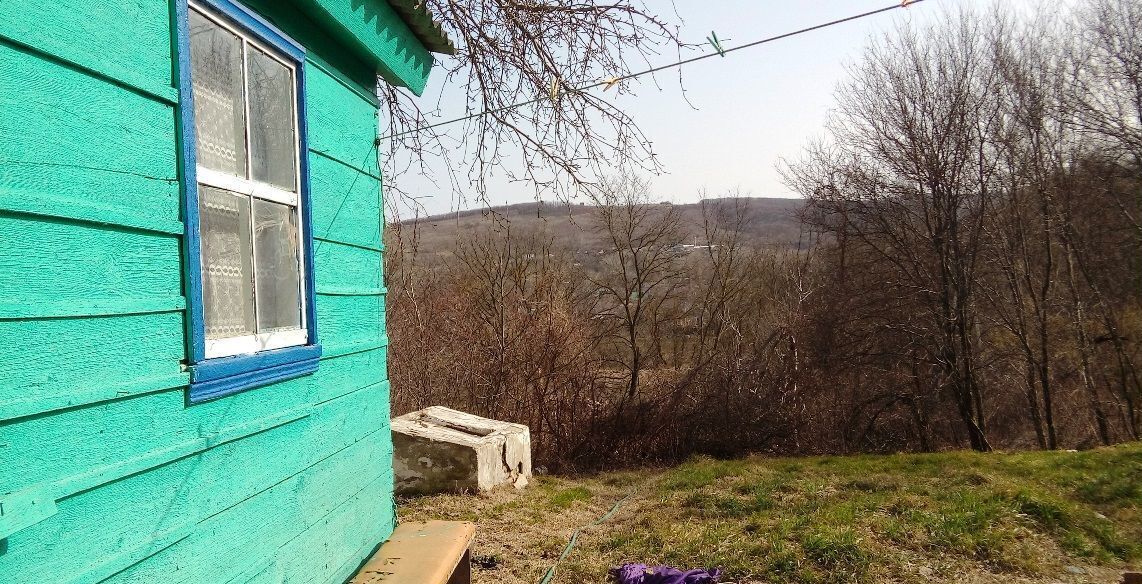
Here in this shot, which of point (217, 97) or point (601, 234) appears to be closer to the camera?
point (217, 97)

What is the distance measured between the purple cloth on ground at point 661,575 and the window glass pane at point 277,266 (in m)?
3.11

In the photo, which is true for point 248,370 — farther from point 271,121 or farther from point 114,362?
point 271,121

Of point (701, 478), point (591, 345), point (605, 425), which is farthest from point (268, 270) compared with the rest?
point (591, 345)

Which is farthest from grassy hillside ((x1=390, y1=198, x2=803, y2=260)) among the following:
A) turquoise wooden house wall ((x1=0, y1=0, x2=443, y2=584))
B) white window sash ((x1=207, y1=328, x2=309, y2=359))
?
turquoise wooden house wall ((x1=0, y1=0, x2=443, y2=584))

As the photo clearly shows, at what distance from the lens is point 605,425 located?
11594mm

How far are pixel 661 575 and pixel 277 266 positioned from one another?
3.33 meters

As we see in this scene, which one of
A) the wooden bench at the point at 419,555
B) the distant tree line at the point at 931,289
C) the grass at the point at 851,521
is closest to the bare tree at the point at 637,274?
the distant tree line at the point at 931,289

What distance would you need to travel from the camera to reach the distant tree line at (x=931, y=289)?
1358 cm

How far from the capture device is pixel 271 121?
2393 millimetres

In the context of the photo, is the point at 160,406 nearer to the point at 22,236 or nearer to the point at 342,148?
the point at 22,236

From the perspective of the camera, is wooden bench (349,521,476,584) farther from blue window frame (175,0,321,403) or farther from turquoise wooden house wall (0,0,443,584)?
blue window frame (175,0,321,403)

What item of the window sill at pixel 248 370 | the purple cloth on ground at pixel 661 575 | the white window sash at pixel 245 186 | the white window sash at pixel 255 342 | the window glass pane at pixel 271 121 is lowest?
the purple cloth on ground at pixel 661 575

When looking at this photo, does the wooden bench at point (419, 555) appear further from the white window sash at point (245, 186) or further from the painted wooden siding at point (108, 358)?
the white window sash at point (245, 186)

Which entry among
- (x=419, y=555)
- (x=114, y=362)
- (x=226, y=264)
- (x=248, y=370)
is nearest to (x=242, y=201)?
(x=226, y=264)
